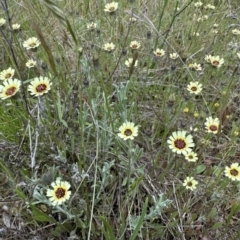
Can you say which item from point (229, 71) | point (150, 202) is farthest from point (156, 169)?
point (229, 71)

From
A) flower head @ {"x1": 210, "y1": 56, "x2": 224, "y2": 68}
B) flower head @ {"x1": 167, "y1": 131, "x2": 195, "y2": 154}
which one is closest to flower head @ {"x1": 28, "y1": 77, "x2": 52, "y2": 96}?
flower head @ {"x1": 167, "y1": 131, "x2": 195, "y2": 154}

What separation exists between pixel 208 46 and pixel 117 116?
0.85 metres

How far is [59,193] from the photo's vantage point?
1009mm

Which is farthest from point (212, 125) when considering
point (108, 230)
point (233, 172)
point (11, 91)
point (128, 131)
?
point (11, 91)

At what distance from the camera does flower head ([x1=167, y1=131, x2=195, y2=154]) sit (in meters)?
1.10

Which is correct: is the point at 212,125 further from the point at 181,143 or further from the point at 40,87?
the point at 40,87

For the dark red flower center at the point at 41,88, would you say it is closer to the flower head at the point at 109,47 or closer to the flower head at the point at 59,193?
the flower head at the point at 59,193

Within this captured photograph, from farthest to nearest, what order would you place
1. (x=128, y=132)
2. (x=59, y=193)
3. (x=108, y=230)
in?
Answer: (x=128, y=132) < (x=59, y=193) < (x=108, y=230)

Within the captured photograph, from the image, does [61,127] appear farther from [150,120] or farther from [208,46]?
[208,46]

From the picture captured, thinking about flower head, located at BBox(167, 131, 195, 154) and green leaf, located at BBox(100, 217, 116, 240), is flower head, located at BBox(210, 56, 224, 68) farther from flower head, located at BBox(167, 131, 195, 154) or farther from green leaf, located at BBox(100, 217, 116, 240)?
green leaf, located at BBox(100, 217, 116, 240)

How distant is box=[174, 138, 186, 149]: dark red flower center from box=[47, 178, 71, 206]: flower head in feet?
1.24

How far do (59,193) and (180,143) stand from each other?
424 millimetres

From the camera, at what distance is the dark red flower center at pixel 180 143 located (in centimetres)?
113

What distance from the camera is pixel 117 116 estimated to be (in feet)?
4.75
